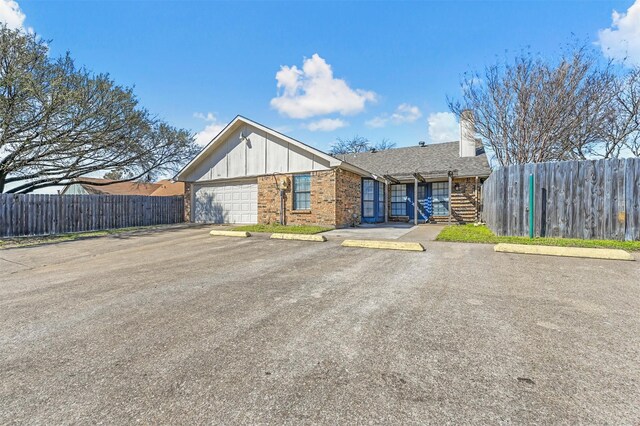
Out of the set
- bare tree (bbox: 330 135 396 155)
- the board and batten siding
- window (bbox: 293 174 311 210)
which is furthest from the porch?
bare tree (bbox: 330 135 396 155)

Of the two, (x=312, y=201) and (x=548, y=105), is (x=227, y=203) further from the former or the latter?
(x=548, y=105)

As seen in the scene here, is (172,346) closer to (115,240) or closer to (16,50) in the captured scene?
(115,240)

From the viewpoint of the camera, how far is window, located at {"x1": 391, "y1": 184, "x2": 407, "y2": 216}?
1655cm

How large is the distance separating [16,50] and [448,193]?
67.2 ft

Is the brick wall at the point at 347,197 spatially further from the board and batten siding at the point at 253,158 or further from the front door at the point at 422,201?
the front door at the point at 422,201

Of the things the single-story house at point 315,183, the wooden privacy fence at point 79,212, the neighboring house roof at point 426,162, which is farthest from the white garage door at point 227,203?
the neighboring house roof at point 426,162

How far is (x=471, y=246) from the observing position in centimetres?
747

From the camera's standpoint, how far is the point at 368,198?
603 inches

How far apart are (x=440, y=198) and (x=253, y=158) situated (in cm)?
1004

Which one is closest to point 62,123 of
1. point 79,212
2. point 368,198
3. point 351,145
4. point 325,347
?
point 79,212

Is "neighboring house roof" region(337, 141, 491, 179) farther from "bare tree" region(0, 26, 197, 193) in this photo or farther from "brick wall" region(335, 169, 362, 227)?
"bare tree" region(0, 26, 197, 193)

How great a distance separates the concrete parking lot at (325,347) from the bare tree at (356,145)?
34.8 metres

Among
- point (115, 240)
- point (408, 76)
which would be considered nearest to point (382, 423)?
point (115, 240)

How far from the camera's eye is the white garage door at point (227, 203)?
47.5 ft
